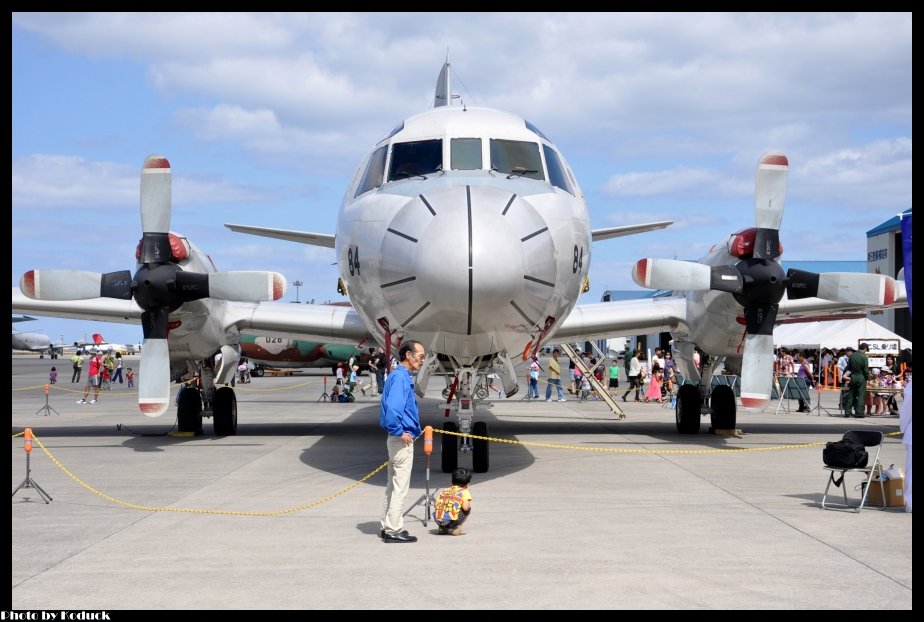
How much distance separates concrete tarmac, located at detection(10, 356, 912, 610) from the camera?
5551 mm

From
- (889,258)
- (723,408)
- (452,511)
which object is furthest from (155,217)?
(889,258)

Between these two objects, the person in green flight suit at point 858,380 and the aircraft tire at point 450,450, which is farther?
the person in green flight suit at point 858,380

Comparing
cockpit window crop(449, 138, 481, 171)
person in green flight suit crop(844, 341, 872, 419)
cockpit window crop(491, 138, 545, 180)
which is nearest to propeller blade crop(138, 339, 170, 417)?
cockpit window crop(449, 138, 481, 171)

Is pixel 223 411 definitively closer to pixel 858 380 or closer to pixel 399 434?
pixel 399 434

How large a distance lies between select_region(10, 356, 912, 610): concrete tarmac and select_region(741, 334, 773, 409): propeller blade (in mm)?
827

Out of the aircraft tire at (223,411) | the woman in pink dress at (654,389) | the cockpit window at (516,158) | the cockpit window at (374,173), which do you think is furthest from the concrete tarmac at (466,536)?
the woman in pink dress at (654,389)

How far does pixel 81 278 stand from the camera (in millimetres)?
13844

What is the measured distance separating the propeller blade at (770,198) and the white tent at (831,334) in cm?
1850

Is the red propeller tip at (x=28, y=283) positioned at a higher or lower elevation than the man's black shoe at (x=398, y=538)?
higher

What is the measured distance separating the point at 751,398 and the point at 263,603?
9.54 m

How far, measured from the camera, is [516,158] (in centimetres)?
1068

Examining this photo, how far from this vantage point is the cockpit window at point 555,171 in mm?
10844

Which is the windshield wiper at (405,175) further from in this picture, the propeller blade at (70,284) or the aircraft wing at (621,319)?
the aircraft wing at (621,319)
